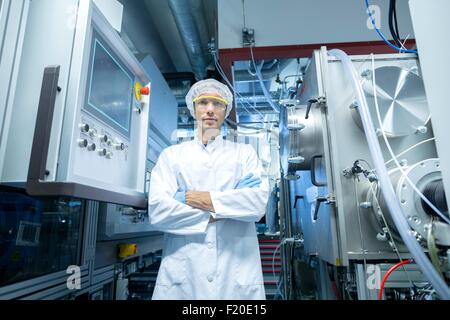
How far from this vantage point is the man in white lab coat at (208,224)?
1.03 metres

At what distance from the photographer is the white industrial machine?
693 millimetres

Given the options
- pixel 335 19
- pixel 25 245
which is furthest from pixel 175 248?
pixel 335 19

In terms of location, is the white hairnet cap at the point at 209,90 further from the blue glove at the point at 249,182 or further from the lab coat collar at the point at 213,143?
the blue glove at the point at 249,182

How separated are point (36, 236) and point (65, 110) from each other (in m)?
0.63

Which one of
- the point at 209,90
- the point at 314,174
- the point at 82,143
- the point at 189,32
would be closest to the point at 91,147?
the point at 82,143

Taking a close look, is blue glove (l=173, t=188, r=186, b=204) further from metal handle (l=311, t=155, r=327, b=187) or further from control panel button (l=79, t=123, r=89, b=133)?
metal handle (l=311, t=155, r=327, b=187)

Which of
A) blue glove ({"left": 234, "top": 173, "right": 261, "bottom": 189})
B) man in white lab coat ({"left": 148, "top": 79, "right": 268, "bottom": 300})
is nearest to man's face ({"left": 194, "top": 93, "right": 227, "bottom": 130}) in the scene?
man in white lab coat ({"left": 148, "top": 79, "right": 268, "bottom": 300})

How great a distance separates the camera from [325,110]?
1.19 meters

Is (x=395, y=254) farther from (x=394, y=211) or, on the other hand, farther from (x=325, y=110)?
(x=325, y=110)

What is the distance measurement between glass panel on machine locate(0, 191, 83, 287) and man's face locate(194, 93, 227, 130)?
715mm

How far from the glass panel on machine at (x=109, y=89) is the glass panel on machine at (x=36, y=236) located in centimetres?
44

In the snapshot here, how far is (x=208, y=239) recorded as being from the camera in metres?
1.08

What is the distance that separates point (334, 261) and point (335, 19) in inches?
61.4

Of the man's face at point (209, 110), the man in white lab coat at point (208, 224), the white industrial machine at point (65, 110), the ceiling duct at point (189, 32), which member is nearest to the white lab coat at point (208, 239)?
the man in white lab coat at point (208, 224)
